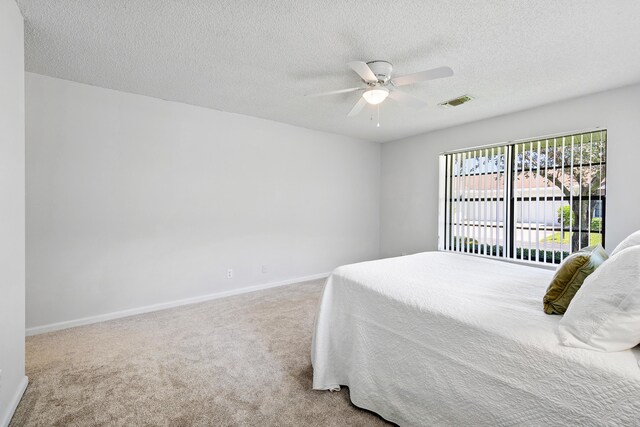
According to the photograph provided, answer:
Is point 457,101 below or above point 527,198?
above

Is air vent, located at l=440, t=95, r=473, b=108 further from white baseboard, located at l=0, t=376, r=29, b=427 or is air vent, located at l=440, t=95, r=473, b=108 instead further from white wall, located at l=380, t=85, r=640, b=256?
white baseboard, located at l=0, t=376, r=29, b=427

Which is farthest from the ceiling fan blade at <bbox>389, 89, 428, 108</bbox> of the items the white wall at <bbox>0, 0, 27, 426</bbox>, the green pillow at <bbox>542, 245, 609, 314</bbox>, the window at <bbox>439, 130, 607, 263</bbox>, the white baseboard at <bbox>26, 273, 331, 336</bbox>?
the white baseboard at <bbox>26, 273, 331, 336</bbox>

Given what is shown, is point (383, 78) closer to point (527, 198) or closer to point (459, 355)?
point (459, 355)

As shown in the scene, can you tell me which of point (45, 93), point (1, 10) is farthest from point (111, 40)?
point (45, 93)

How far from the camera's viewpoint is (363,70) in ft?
7.00

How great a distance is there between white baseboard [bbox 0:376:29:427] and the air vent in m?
4.31

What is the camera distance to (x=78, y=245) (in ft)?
9.51

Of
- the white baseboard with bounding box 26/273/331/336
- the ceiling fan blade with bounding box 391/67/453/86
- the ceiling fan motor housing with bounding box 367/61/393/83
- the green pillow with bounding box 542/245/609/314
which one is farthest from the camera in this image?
the white baseboard with bounding box 26/273/331/336

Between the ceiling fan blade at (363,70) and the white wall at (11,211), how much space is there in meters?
2.01

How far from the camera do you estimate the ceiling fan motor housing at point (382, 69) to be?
237cm

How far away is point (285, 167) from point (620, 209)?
12.7 feet

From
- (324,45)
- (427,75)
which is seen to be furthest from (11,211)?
(427,75)

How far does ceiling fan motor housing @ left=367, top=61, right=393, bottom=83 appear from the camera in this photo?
2367 millimetres

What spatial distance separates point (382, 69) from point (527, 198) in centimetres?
272
